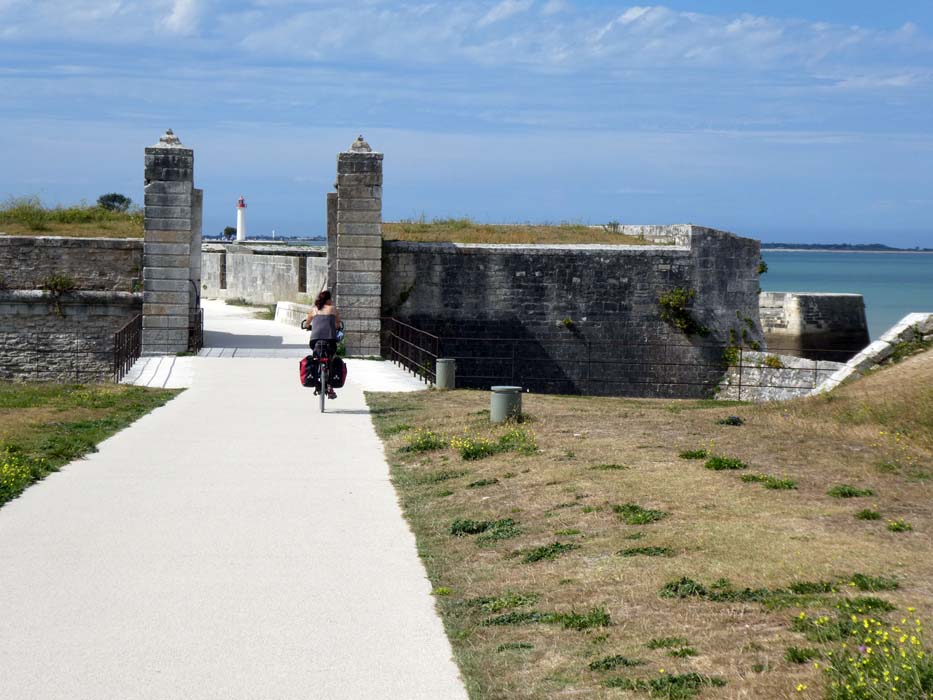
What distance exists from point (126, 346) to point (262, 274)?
1365 cm

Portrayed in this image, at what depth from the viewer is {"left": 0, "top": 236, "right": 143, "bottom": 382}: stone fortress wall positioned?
22.7 meters

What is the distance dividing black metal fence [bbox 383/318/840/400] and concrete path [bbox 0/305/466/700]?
11.4 meters

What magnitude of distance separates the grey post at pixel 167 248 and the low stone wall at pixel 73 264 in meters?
1.47

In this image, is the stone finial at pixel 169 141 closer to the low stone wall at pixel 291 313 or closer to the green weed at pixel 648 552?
the low stone wall at pixel 291 313

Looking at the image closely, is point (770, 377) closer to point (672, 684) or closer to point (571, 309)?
point (571, 309)

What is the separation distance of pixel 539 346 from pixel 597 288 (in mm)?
1618

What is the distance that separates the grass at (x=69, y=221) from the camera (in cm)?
2427

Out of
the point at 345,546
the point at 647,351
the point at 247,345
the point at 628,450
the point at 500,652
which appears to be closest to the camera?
the point at 500,652

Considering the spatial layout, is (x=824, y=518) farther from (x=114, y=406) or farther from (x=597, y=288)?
(x=597, y=288)

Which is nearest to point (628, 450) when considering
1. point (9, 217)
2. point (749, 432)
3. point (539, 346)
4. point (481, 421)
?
point (749, 432)

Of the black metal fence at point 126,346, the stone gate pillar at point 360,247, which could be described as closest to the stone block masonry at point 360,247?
the stone gate pillar at point 360,247

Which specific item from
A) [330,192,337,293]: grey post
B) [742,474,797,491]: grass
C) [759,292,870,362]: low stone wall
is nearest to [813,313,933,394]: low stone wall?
[742,474,797,491]: grass

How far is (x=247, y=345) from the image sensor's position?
22.7 meters

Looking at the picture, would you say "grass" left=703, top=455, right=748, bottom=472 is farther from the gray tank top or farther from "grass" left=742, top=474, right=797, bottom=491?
the gray tank top
